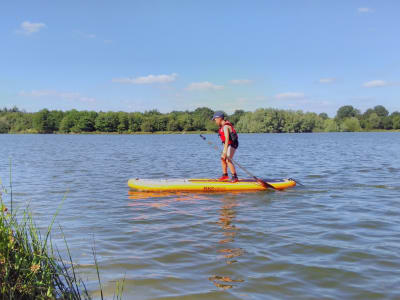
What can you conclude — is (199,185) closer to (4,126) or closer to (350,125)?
(350,125)

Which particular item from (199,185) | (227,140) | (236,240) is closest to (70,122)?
(227,140)

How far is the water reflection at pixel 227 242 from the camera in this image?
188 inches

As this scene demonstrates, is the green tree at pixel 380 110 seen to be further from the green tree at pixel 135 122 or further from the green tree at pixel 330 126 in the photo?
the green tree at pixel 135 122

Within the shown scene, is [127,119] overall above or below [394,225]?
above

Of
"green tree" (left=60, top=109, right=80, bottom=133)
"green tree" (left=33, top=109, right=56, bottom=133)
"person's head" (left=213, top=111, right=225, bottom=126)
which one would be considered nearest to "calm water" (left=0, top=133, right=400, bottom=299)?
"person's head" (left=213, top=111, right=225, bottom=126)

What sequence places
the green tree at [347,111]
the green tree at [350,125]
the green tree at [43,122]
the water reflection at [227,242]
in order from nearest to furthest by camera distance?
the water reflection at [227,242] → the green tree at [350,125] → the green tree at [43,122] → the green tree at [347,111]

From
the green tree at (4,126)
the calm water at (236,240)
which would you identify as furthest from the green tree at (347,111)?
the calm water at (236,240)

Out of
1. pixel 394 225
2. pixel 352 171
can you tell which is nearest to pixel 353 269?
pixel 394 225

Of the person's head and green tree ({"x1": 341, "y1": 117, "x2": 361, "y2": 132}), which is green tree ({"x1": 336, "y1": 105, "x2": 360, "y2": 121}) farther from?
the person's head

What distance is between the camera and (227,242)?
6.35 m

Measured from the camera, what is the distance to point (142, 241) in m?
6.40

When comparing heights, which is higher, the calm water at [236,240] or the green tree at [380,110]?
the green tree at [380,110]

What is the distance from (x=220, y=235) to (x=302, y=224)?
1.94 m

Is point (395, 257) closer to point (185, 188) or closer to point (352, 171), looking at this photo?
point (185, 188)
